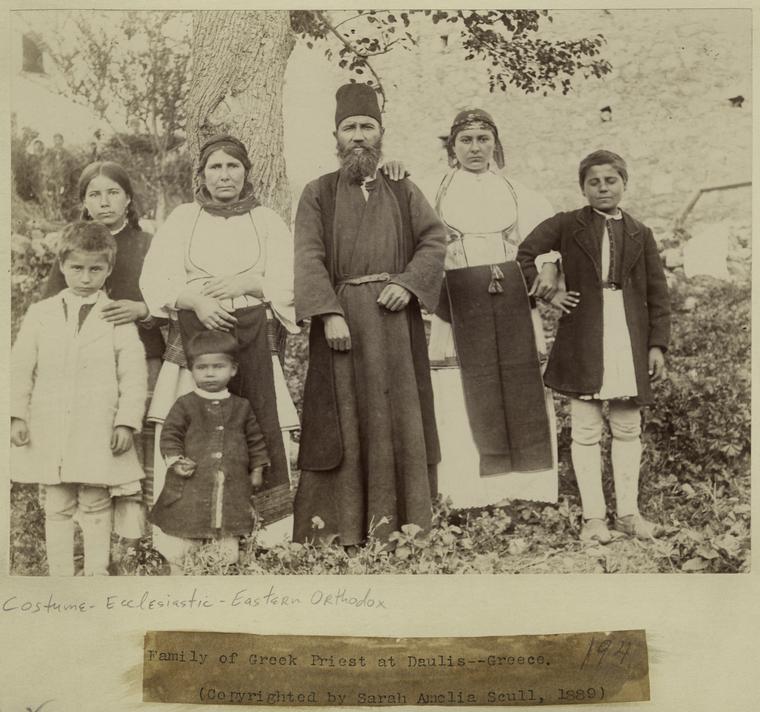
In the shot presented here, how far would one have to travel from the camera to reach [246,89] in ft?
19.9

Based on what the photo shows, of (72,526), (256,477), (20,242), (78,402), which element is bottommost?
(72,526)

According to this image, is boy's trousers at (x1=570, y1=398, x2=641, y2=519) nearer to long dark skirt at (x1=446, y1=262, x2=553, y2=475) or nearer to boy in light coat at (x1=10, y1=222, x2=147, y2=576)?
long dark skirt at (x1=446, y1=262, x2=553, y2=475)

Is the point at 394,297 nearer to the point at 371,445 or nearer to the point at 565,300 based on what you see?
the point at 371,445

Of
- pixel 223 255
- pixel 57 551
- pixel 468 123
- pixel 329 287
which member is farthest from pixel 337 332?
pixel 57 551

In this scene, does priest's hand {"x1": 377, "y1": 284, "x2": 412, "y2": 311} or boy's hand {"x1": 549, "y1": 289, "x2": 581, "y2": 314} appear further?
boy's hand {"x1": 549, "y1": 289, "x2": 581, "y2": 314}

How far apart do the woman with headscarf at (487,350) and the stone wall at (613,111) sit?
0.56 feet

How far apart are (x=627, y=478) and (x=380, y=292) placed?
1765mm

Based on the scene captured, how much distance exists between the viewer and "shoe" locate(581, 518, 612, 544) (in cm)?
595

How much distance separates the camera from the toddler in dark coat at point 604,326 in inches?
236

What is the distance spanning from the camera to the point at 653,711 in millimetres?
5719

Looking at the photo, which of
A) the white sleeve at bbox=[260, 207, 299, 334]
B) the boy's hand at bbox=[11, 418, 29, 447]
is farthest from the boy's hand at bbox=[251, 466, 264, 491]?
the boy's hand at bbox=[11, 418, 29, 447]
